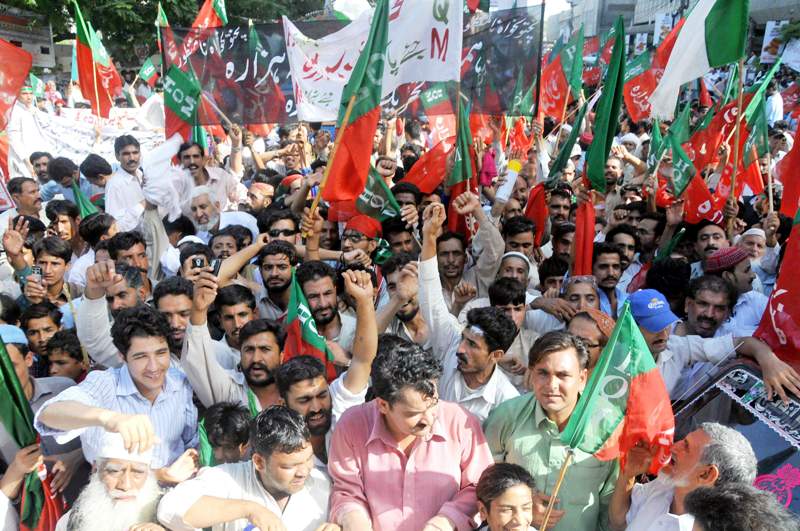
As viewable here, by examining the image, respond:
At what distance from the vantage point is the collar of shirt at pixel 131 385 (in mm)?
3186

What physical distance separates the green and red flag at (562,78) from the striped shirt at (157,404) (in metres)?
6.63

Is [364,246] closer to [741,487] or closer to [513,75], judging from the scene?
[513,75]

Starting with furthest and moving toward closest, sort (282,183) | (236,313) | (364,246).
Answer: (282,183) → (364,246) → (236,313)

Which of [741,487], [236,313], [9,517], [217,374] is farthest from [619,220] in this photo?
[9,517]

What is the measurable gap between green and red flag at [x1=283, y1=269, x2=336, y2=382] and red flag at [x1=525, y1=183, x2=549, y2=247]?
2992 millimetres

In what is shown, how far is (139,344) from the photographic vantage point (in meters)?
3.19

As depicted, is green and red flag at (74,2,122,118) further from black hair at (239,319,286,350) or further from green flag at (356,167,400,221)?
black hair at (239,319,286,350)

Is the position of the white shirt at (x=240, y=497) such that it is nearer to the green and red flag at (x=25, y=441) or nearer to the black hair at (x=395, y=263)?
the green and red flag at (x=25, y=441)

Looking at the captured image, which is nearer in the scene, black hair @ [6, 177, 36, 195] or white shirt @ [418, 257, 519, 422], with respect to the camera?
white shirt @ [418, 257, 519, 422]

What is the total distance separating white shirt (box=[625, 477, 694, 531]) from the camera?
2.37 meters

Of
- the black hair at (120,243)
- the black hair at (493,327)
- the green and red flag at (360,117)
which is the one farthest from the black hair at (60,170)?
the black hair at (493,327)

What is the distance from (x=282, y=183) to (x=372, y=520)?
5477mm

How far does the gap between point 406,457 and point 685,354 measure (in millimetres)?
1861

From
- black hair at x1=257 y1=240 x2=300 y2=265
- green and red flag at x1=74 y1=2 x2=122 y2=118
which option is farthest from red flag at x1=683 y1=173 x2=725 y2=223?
green and red flag at x1=74 y1=2 x2=122 y2=118
